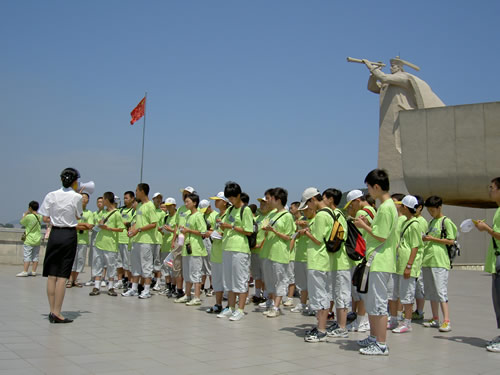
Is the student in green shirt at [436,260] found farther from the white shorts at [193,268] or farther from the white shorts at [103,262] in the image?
the white shorts at [103,262]

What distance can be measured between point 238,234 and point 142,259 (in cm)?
253

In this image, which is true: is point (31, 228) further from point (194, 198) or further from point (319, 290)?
point (319, 290)

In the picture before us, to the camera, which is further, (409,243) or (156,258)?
(156,258)

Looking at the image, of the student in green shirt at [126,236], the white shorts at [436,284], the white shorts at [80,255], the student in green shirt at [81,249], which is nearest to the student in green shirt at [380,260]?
the white shorts at [436,284]

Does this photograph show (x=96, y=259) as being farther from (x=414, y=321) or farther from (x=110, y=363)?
(x=414, y=321)

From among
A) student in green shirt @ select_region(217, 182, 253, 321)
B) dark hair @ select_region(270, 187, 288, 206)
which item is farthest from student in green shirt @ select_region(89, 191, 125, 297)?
dark hair @ select_region(270, 187, 288, 206)

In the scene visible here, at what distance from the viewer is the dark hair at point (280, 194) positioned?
7.47 m

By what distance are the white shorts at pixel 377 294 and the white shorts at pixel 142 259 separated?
493 cm

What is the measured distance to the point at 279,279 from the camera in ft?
24.7

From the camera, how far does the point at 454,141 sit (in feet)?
59.2

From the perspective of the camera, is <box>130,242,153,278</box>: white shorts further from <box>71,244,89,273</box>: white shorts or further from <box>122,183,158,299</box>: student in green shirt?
<box>71,244,89,273</box>: white shorts

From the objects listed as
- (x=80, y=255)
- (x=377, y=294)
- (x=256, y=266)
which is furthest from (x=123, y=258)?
(x=377, y=294)

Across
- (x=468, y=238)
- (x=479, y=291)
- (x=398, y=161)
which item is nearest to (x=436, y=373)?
(x=479, y=291)

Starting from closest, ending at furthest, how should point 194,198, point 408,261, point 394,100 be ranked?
point 408,261 < point 194,198 < point 394,100
